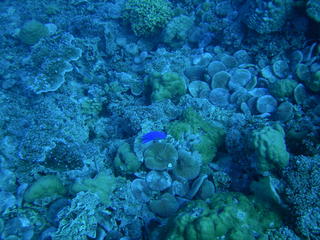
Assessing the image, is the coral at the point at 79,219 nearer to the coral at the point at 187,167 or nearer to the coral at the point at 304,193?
the coral at the point at 187,167

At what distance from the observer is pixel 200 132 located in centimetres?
428

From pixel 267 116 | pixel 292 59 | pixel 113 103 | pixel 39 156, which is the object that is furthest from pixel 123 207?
pixel 292 59

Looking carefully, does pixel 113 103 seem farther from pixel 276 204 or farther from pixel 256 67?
pixel 276 204

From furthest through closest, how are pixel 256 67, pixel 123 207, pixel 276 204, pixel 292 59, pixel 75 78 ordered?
1. pixel 75 78
2. pixel 256 67
3. pixel 292 59
4. pixel 123 207
5. pixel 276 204

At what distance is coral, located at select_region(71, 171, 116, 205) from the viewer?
154 inches

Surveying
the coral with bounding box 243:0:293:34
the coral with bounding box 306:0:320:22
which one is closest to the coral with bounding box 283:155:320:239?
the coral with bounding box 306:0:320:22

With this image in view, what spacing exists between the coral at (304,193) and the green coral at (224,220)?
30 cm

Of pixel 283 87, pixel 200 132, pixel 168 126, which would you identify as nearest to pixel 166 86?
pixel 168 126

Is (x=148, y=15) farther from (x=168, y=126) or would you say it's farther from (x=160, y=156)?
(x=160, y=156)

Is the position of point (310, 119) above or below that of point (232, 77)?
above

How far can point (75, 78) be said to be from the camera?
615 centimetres

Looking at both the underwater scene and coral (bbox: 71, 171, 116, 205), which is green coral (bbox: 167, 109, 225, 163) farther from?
coral (bbox: 71, 171, 116, 205)

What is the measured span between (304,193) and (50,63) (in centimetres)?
578

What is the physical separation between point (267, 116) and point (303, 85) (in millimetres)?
909
